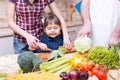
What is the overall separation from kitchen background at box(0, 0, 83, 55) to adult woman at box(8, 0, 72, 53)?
23.1 inches

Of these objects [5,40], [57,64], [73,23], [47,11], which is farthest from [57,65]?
[73,23]

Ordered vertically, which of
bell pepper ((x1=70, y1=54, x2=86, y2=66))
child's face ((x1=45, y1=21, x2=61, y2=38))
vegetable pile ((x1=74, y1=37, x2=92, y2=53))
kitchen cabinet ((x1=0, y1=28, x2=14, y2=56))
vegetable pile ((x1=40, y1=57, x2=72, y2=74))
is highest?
child's face ((x1=45, y1=21, x2=61, y2=38))

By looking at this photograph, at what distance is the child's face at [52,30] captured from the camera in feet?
7.20

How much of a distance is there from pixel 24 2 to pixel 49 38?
33 centimetres

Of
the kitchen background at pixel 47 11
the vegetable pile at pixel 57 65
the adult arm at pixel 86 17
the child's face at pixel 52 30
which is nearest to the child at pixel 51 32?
the child's face at pixel 52 30

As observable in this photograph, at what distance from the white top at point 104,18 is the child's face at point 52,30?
0.29 meters

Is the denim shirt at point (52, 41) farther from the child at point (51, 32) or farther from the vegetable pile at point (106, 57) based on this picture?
the vegetable pile at point (106, 57)

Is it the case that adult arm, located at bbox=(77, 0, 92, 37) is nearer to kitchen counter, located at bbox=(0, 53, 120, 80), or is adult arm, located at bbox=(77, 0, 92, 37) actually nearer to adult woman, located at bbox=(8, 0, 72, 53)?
adult woman, located at bbox=(8, 0, 72, 53)

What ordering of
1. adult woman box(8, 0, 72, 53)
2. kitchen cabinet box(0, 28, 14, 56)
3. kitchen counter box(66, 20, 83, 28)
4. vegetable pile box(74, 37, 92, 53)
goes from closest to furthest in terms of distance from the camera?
vegetable pile box(74, 37, 92, 53) → adult woman box(8, 0, 72, 53) → kitchen cabinet box(0, 28, 14, 56) → kitchen counter box(66, 20, 83, 28)

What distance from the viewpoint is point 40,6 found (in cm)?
227

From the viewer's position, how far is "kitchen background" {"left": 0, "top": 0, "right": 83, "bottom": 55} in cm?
310

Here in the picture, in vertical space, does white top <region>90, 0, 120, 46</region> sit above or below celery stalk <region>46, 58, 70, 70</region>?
above

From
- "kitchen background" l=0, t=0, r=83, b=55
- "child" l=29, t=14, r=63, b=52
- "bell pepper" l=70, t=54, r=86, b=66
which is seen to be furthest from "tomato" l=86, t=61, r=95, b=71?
"kitchen background" l=0, t=0, r=83, b=55

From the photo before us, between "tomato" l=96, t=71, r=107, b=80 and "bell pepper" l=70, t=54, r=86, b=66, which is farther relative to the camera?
"bell pepper" l=70, t=54, r=86, b=66
